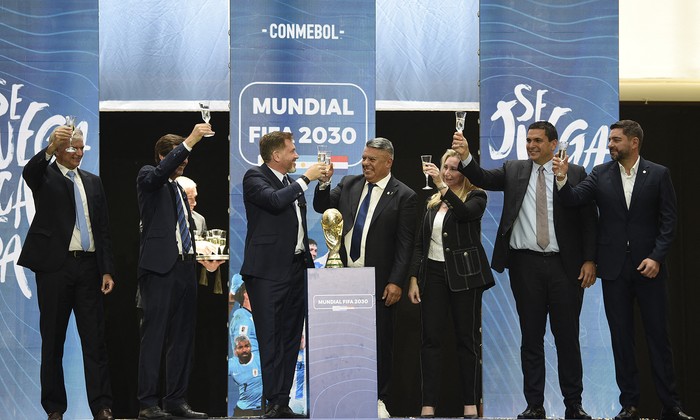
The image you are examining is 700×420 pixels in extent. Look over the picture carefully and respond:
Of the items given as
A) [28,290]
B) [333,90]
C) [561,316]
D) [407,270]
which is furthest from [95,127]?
[561,316]

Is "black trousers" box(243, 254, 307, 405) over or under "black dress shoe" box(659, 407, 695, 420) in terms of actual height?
over

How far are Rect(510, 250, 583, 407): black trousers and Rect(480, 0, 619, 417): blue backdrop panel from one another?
712mm

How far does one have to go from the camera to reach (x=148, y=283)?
5.43m

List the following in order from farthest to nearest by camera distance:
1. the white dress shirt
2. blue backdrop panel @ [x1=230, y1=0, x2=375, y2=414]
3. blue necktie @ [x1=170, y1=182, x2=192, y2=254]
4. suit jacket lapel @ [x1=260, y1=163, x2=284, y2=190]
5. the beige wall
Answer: the beige wall → blue backdrop panel @ [x1=230, y1=0, x2=375, y2=414] → the white dress shirt → suit jacket lapel @ [x1=260, y1=163, x2=284, y2=190] → blue necktie @ [x1=170, y1=182, x2=192, y2=254]

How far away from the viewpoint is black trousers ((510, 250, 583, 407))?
5594mm

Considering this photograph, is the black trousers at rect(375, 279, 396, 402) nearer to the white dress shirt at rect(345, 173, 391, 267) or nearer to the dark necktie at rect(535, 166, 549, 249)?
the white dress shirt at rect(345, 173, 391, 267)

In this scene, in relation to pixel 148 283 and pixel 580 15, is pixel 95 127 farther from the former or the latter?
pixel 580 15

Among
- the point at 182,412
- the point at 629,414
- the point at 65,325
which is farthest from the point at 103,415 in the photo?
the point at 629,414

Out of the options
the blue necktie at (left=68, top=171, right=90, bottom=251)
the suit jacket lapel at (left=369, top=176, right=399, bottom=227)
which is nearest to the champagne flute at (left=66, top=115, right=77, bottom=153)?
the blue necktie at (left=68, top=171, right=90, bottom=251)

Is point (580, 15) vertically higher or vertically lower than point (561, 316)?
higher

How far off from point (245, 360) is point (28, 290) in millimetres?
1561

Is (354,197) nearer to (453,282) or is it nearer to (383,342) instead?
(453,282)

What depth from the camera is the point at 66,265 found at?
5457 millimetres

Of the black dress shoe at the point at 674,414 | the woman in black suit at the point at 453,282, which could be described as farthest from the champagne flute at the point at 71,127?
the black dress shoe at the point at 674,414
